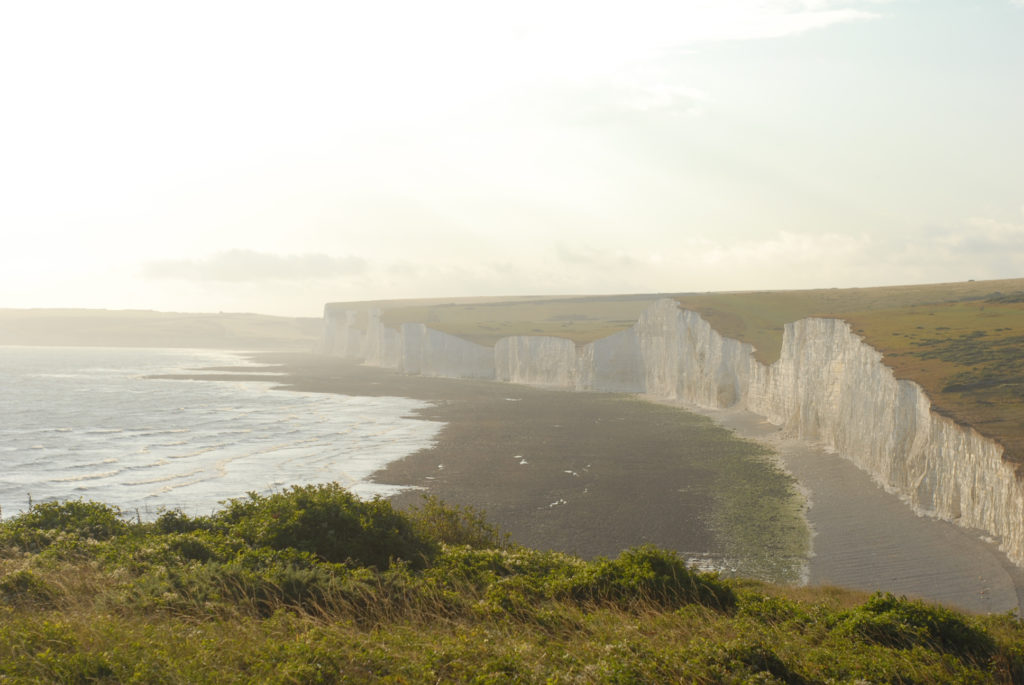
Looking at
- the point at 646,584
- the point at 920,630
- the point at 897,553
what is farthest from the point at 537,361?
the point at 920,630

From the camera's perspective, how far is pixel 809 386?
44.3m

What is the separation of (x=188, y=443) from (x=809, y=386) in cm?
3740

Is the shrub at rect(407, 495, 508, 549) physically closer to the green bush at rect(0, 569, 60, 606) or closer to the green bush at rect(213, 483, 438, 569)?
the green bush at rect(213, 483, 438, 569)

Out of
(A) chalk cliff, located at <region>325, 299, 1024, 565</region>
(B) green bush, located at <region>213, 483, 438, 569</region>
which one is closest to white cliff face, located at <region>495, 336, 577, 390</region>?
(A) chalk cliff, located at <region>325, 299, 1024, 565</region>

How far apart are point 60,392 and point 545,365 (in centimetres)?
5467

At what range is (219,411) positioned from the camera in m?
63.4

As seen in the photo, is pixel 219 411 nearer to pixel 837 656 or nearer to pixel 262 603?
pixel 262 603

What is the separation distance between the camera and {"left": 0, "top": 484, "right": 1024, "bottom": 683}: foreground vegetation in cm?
829

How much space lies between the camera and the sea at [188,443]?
3130cm

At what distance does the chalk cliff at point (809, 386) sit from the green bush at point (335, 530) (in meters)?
17.1

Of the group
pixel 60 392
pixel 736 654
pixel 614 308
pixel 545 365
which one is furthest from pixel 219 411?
pixel 614 308

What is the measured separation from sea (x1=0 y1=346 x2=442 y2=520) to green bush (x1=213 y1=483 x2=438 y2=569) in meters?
3.12

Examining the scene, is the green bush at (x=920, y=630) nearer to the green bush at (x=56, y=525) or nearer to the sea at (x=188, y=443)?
the sea at (x=188, y=443)

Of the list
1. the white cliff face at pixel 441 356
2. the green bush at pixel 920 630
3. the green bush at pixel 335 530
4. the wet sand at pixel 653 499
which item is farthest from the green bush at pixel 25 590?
the white cliff face at pixel 441 356
